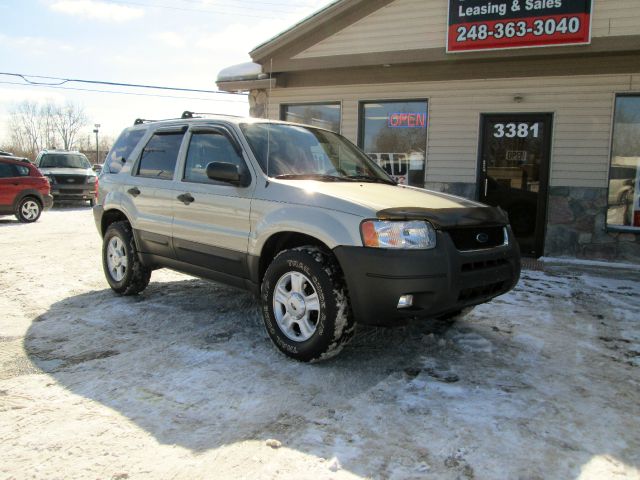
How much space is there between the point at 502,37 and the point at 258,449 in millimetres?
7562

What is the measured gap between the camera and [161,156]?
5238mm

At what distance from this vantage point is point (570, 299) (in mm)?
5891

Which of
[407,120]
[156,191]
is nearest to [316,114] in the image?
[407,120]

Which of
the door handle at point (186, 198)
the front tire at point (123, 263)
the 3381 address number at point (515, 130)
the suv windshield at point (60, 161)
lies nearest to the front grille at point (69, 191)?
the suv windshield at point (60, 161)

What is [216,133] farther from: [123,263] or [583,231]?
[583,231]

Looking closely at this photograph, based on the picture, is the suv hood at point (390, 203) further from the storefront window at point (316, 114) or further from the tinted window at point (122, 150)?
the storefront window at point (316, 114)

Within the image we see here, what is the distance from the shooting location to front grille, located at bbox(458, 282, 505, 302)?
360 centimetres

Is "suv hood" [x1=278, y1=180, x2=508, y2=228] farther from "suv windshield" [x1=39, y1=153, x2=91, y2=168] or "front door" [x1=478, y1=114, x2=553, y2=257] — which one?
"suv windshield" [x1=39, y1=153, x2=91, y2=168]

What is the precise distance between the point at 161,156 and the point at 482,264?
3299 mm

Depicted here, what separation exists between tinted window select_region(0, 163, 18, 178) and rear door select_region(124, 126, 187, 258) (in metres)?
9.18

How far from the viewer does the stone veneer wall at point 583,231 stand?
826 cm

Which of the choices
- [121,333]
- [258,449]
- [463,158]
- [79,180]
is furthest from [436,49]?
[79,180]

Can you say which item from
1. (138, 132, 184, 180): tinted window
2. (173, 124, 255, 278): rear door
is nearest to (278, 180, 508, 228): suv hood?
(173, 124, 255, 278): rear door

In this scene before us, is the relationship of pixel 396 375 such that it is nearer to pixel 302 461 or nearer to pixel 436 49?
pixel 302 461
